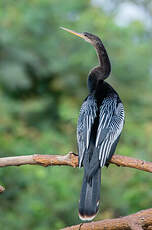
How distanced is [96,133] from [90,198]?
0.56 meters

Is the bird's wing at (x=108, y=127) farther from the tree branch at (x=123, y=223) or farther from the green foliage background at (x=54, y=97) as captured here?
the green foliage background at (x=54, y=97)

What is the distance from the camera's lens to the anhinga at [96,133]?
2965 millimetres

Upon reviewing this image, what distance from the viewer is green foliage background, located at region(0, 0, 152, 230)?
635cm

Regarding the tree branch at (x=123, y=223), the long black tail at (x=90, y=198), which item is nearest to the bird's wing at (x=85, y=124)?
the long black tail at (x=90, y=198)

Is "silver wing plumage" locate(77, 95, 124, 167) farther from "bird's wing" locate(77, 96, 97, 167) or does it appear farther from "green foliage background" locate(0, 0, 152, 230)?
"green foliage background" locate(0, 0, 152, 230)

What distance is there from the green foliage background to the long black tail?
9.84 feet

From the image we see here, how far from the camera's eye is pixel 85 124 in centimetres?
342

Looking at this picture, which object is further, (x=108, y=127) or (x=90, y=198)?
(x=108, y=127)

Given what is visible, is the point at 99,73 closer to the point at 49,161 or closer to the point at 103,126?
the point at 103,126

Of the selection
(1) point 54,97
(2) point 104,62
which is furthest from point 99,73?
(1) point 54,97

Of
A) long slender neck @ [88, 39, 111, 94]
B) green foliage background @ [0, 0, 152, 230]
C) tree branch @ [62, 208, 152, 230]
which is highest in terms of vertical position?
long slender neck @ [88, 39, 111, 94]

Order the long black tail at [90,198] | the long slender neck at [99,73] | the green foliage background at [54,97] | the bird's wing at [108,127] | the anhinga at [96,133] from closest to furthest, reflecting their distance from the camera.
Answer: the long black tail at [90,198] < the anhinga at [96,133] < the bird's wing at [108,127] < the long slender neck at [99,73] < the green foliage background at [54,97]

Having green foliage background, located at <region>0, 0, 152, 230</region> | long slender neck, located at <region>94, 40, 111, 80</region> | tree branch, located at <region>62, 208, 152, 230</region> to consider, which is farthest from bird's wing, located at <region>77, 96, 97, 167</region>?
green foliage background, located at <region>0, 0, 152, 230</region>

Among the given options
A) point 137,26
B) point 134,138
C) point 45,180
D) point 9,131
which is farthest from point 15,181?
point 137,26
